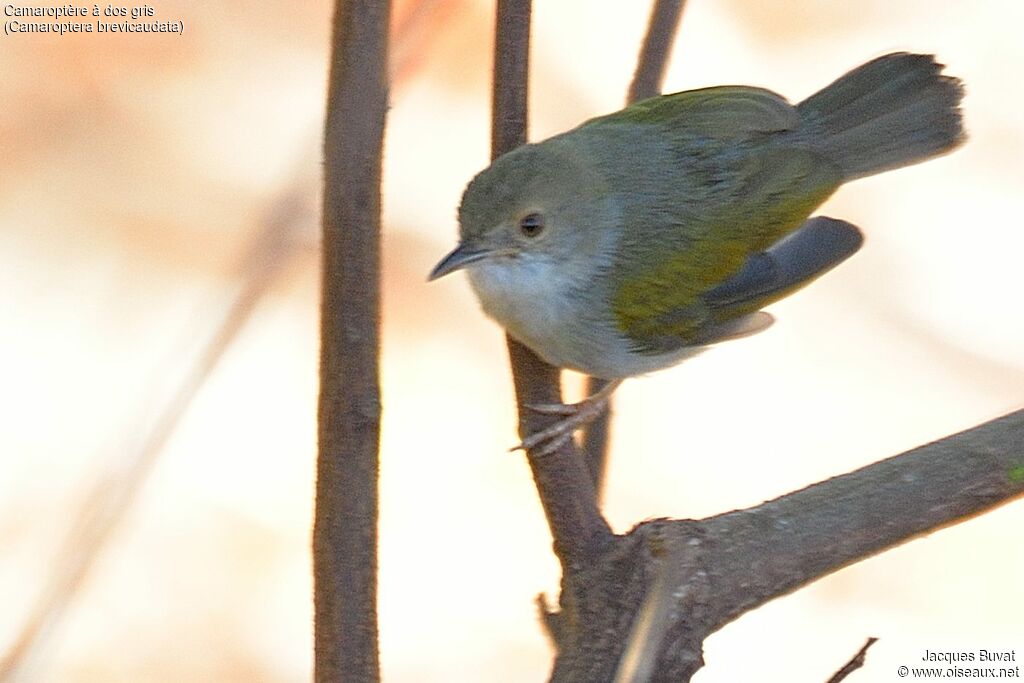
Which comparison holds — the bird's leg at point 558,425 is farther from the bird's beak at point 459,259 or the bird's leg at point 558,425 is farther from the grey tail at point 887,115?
the grey tail at point 887,115

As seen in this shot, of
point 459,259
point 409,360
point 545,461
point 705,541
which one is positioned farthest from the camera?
point 409,360

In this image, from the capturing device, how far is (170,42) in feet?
5.21

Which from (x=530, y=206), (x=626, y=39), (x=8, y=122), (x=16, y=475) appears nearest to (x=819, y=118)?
(x=530, y=206)

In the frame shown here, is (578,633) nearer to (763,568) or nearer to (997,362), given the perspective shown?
(763,568)

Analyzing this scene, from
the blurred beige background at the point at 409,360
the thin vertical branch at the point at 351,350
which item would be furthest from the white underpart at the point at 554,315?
the blurred beige background at the point at 409,360

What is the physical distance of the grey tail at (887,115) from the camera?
1223 mm

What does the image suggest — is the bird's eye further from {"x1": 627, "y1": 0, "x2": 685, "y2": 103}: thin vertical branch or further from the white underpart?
{"x1": 627, "y1": 0, "x2": 685, "y2": 103}: thin vertical branch

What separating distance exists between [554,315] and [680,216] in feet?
0.63

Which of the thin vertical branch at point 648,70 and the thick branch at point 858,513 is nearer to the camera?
the thick branch at point 858,513

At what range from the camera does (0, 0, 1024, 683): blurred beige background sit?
163cm

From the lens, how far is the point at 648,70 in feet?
4.23

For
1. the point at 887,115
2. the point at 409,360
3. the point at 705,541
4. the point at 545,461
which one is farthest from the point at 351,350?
the point at 409,360

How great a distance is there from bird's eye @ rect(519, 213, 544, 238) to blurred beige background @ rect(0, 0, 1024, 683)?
1.94 ft

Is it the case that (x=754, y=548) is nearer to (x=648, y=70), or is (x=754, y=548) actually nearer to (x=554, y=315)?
(x=554, y=315)
